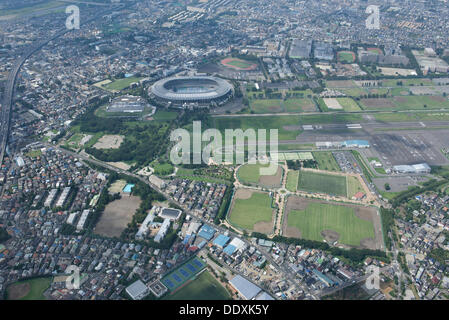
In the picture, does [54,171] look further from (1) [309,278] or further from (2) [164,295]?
(1) [309,278]

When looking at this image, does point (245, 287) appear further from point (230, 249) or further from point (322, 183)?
point (322, 183)

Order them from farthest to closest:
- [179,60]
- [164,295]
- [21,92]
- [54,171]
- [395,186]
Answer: [179,60] → [21,92] → [54,171] → [395,186] → [164,295]

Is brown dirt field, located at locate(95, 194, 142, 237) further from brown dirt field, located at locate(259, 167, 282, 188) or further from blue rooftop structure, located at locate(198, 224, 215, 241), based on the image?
brown dirt field, located at locate(259, 167, 282, 188)

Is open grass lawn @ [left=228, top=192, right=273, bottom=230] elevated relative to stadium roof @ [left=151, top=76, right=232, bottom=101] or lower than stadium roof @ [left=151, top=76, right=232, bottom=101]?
lower

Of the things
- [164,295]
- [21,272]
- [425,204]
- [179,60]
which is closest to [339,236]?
[425,204]

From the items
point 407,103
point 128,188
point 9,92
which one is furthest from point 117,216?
point 407,103

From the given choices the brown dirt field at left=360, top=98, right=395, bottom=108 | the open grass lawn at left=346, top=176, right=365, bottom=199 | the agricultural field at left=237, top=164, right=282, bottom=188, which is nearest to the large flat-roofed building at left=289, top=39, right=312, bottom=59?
the brown dirt field at left=360, top=98, right=395, bottom=108
